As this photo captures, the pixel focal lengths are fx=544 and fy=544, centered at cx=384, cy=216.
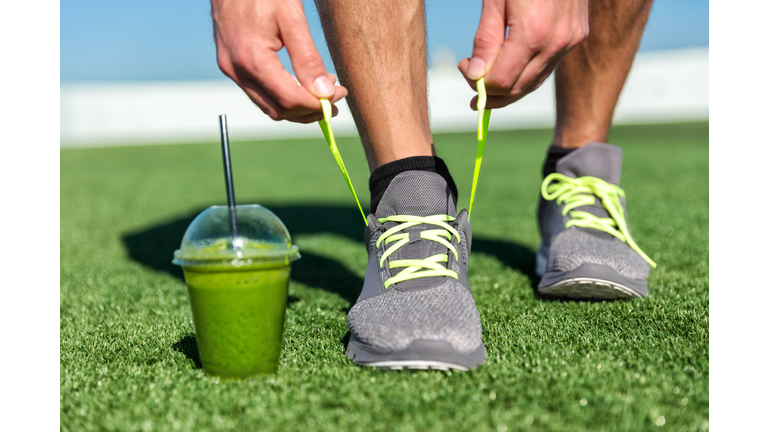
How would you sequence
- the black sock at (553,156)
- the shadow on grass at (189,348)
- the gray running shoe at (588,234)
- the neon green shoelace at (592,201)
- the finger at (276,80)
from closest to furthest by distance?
the finger at (276,80) → the shadow on grass at (189,348) → the gray running shoe at (588,234) → the neon green shoelace at (592,201) → the black sock at (553,156)

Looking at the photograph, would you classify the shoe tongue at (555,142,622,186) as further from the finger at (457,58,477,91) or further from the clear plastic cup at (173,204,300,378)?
the clear plastic cup at (173,204,300,378)

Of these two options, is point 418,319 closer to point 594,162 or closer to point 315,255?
point 594,162

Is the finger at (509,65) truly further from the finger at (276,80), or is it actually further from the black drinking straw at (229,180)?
the black drinking straw at (229,180)

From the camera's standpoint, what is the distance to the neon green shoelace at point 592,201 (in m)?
1.33

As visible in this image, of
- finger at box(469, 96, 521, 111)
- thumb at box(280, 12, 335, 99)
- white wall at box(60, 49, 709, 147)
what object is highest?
thumb at box(280, 12, 335, 99)

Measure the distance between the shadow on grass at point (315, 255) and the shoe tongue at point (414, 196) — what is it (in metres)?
0.36

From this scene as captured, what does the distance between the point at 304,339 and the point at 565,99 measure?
0.97 m

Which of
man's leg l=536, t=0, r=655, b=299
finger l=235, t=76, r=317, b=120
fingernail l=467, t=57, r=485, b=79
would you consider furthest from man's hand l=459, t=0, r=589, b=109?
man's leg l=536, t=0, r=655, b=299

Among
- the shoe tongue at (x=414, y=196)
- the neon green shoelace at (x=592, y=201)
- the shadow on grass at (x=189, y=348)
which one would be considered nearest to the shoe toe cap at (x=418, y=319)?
the shoe tongue at (x=414, y=196)

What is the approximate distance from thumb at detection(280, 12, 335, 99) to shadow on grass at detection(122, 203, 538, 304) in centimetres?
62

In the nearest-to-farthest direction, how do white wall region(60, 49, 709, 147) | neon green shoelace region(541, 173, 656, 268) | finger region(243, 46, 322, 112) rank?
1. finger region(243, 46, 322, 112)
2. neon green shoelace region(541, 173, 656, 268)
3. white wall region(60, 49, 709, 147)

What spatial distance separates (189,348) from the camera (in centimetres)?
100

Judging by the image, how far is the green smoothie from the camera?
78 centimetres

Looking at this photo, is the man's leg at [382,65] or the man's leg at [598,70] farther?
the man's leg at [598,70]
